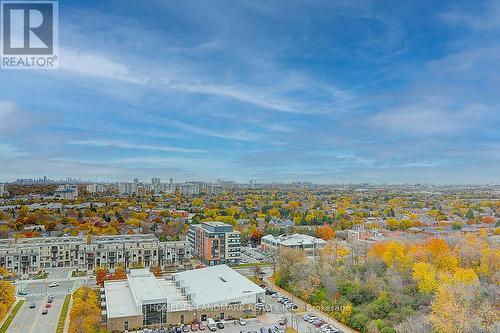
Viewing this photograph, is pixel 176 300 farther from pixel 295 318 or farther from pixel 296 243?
Answer: pixel 296 243

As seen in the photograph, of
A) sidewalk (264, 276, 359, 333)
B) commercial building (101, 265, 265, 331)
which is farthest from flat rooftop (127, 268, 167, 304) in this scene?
sidewalk (264, 276, 359, 333)

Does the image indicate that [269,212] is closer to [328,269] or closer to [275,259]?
[275,259]

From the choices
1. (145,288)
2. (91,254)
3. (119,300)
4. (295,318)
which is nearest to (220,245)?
(91,254)

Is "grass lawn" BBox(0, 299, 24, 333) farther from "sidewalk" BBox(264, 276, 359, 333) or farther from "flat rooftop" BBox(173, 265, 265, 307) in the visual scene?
"sidewalk" BBox(264, 276, 359, 333)

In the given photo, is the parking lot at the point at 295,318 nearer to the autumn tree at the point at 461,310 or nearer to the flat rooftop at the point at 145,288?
the autumn tree at the point at 461,310

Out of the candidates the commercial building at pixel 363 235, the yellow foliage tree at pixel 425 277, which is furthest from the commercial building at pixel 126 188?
the yellow foliage tree at pixel 425 277
